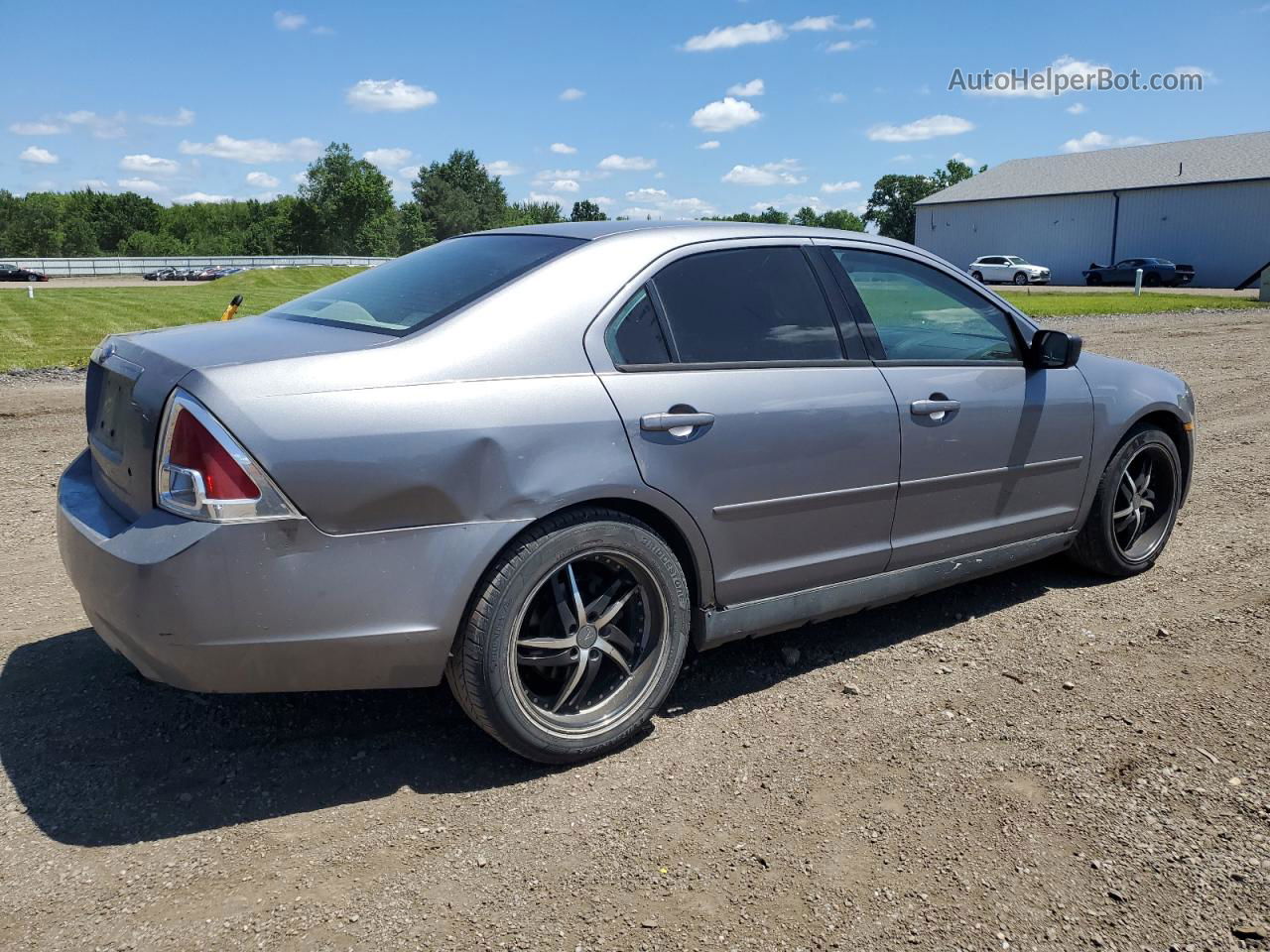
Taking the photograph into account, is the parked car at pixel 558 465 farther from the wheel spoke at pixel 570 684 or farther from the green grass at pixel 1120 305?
the green grass at pixel 1120 305

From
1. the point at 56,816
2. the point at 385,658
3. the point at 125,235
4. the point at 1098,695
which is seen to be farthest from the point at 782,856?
the point at 125,235

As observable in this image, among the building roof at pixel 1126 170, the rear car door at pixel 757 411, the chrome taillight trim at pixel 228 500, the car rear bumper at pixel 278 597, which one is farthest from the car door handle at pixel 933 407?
the building roof at pixel 1126 170

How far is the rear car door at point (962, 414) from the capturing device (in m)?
3.86

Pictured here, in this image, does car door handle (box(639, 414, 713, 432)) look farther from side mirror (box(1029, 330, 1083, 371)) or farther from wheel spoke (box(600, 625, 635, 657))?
side mirror (box(1029, 330, 1083, 371))

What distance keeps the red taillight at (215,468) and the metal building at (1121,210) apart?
54.1 metres

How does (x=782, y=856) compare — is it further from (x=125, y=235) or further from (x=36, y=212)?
(x=125, y=235)

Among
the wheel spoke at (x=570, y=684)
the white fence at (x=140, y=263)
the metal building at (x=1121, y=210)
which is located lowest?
the wheel spoke at (x=570, y=684)

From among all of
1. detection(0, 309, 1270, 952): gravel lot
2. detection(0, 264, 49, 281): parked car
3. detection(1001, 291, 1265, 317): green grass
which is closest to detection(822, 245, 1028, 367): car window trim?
detection(0, 309, 1270, 952): gravel lot

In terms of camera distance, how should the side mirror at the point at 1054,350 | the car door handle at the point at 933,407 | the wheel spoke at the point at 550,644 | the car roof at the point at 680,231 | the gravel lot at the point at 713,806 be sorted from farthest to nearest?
the side mirror at the point at 1054,350, the car door handle at the point at 933,407, the car roof at the point at 680,231, the wheel spoke at the point at 550,644, the gravel lot at the point at 713,806

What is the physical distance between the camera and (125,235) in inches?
4690

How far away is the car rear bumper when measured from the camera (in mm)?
2592

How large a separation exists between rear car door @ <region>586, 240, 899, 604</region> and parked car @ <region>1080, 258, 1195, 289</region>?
147 ft

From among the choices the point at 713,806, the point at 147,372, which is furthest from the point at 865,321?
the point at 147,372

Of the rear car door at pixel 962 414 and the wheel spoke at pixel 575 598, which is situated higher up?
the rear car door at pixel 962 414
